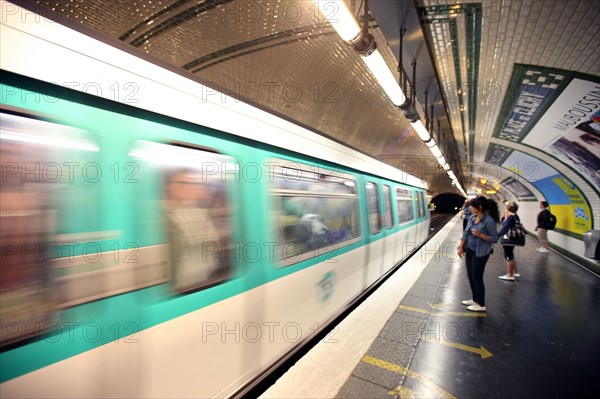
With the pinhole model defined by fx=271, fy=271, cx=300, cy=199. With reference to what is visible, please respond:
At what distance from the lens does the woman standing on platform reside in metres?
3.84

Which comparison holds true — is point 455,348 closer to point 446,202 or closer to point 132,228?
point 132,228

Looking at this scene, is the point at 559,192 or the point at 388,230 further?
the point at 559,192

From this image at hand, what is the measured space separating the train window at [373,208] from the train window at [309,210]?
2.52 ft

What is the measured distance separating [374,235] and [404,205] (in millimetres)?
3402

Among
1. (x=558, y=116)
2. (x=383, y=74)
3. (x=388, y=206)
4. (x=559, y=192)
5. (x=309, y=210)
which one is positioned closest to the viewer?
(x=309, y=210)

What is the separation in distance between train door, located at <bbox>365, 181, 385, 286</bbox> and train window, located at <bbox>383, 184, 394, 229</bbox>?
1.38 feet

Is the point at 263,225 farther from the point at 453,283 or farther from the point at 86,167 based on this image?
the point at 453,283

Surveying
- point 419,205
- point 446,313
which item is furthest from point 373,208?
point 419,205

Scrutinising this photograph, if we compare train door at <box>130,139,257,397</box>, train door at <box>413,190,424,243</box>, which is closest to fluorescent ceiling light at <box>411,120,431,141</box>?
train door at <box>413,190,424,243</box>

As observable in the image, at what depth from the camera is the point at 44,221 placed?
4.20ft

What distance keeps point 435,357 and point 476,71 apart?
4.41m

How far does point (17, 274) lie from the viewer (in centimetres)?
122

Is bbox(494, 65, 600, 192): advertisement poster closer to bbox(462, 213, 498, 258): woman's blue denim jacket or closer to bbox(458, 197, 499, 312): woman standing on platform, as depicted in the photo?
bbox(458, 197, 499, 312): woman standing on platform

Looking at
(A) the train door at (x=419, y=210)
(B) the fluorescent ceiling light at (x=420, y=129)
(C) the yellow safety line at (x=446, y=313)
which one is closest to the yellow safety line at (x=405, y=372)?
(C) the yellow safety line at (x=446, y=313)
